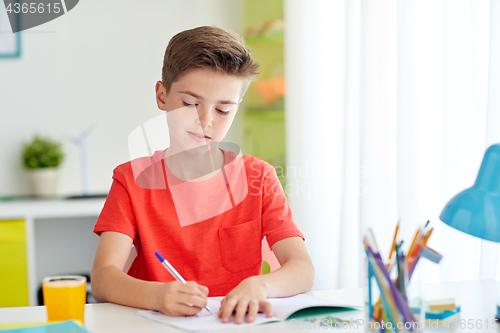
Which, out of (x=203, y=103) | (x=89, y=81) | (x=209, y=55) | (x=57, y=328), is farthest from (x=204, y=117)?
(x=89, y=81)

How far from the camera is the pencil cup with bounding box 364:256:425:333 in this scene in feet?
1.77

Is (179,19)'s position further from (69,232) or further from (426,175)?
(426,175)

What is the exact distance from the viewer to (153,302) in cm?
75

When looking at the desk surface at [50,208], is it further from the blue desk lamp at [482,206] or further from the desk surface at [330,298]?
the blue desk lamp at [482,206]

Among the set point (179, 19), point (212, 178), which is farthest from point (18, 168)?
point (212, 178)

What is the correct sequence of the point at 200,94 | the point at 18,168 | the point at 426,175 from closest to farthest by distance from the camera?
1. the point at 200,94
2. the point at 426,175
3. the point at 18,168

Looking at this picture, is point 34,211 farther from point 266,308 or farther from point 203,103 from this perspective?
point 266,308

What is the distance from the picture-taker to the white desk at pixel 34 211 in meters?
2.10

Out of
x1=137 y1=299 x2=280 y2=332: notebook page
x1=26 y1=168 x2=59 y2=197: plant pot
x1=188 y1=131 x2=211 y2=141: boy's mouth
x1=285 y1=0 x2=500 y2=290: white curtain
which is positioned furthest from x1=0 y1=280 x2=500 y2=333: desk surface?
x1=26 y1=168 x2=59 y2=197: plant pot

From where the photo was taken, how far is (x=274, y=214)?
1.07 metres

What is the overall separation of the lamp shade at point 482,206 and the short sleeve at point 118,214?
23.8 inches

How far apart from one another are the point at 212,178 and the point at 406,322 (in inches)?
27.3

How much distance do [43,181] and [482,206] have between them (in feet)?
7.03

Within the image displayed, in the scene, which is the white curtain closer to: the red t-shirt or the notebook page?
the red t-shirt
